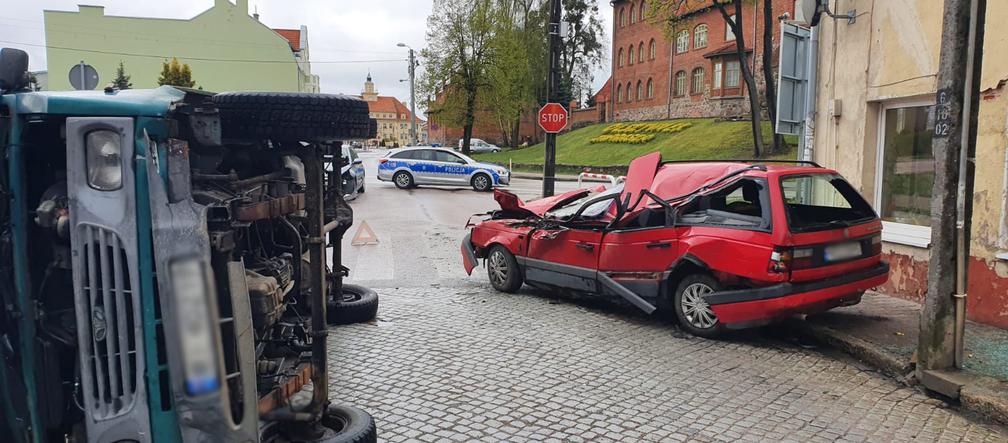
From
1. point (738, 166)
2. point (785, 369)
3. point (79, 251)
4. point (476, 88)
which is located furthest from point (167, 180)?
point (476, 88)

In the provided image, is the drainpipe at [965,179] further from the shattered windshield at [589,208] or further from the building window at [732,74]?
the building window at [732,74]

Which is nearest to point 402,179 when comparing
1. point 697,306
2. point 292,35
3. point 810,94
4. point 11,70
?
point 810,94

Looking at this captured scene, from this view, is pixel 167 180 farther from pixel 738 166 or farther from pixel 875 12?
pixel 875 12

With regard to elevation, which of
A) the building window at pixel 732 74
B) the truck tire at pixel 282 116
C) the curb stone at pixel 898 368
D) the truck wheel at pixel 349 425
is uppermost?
the building window at pixel 732 74

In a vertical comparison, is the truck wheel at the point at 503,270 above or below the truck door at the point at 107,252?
below

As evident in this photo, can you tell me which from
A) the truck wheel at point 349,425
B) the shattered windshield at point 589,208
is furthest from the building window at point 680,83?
the truck wheel at point 349,425

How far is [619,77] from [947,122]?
62.9m

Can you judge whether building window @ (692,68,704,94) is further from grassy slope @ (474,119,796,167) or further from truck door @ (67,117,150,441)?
truck door @ (67,117,150,441)

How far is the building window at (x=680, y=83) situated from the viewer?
184 ft

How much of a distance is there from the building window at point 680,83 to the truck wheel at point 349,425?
54.9 metres

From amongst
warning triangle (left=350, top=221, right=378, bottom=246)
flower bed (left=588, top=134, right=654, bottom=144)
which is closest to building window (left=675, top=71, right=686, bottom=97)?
flower bed (left=588, top=134, right=654, bottom=144)

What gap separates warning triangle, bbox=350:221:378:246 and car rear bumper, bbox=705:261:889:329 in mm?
7594

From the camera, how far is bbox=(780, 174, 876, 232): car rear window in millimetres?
6359

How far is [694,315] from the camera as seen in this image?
22.1 feet
